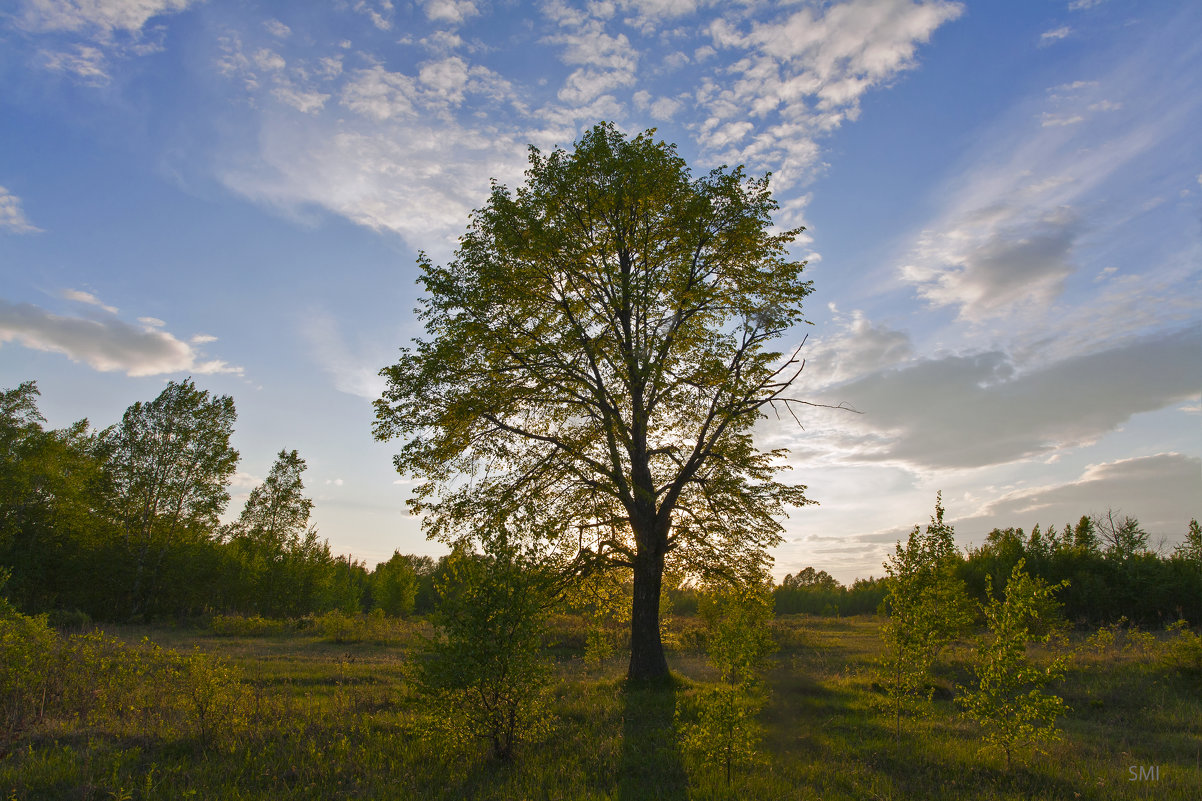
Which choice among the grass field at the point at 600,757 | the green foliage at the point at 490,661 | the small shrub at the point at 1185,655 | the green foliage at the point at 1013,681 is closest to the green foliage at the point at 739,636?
the grass field at the point at 600,757

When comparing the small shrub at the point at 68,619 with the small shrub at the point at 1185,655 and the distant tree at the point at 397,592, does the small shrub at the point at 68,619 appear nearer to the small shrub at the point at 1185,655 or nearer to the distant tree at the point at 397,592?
the distant tree at the point at 397,592

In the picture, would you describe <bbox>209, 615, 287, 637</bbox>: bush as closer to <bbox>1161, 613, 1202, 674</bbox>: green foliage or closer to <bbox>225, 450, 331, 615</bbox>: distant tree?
<bbox>225, 450, 331, 615</bbox>: distant tree

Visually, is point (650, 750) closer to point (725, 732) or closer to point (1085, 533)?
point (725, 732)

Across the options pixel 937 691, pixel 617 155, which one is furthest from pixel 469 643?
pixel 937 691

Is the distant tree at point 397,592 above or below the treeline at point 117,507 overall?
below

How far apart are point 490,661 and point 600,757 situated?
2363mm

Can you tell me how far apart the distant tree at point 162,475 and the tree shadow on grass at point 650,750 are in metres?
34.0

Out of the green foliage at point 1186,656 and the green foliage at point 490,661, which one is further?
the green foliage at point 1186,656

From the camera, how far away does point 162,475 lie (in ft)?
113

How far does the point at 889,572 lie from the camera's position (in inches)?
434

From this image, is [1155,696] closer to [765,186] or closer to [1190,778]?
[1190,778]

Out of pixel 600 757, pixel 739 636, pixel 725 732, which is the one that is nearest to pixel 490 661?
pixel 600 757

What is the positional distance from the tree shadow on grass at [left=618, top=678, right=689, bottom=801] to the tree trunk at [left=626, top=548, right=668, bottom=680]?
0.83 m

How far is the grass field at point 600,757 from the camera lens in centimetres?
741
